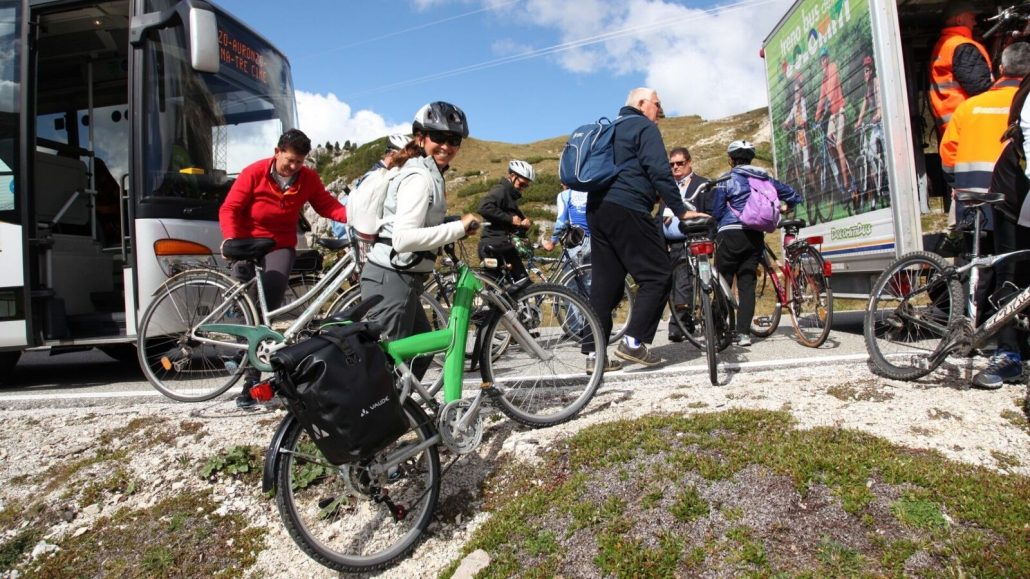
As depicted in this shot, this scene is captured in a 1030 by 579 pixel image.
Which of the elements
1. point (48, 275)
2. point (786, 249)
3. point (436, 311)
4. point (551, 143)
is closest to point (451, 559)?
point (436, 311)

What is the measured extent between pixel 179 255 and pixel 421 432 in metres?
3.63

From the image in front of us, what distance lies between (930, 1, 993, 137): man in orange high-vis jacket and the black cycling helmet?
16.3ft

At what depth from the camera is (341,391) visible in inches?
94.9

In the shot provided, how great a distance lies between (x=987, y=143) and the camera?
4.45 metres

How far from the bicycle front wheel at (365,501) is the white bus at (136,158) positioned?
3.21 meters

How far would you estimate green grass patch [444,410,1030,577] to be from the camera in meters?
2.25

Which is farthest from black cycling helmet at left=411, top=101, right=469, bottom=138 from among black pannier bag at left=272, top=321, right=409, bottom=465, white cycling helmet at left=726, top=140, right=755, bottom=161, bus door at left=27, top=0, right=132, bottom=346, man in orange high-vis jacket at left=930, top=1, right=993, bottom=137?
man in orange high-vis jacket at left=930, top=1, right=993, bottom=137

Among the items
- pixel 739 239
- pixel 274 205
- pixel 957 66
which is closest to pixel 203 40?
pixel 274 205

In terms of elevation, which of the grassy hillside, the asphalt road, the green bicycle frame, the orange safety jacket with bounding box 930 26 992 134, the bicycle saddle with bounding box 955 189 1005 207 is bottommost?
the asphalt road

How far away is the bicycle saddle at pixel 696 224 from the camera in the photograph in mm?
4555

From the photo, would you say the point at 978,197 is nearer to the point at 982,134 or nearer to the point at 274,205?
the point at 982,134

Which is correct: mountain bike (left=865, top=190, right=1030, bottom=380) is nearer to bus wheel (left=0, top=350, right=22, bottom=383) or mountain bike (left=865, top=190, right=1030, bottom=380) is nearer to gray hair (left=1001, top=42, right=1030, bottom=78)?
gray hair (left=1001, top=42, right=1030, bottom=78)

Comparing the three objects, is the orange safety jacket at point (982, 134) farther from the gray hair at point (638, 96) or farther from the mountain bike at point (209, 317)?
the mountain bike at point (209, 317)

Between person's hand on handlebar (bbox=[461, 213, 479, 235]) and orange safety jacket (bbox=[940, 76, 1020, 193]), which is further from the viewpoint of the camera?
orange safety jacket (bbox=[940, 76, 1020, 193])
